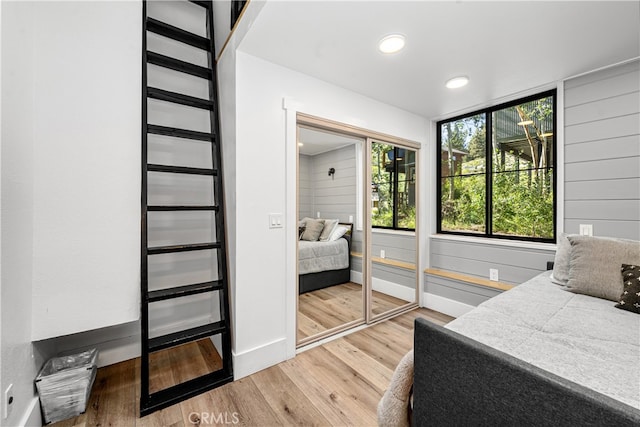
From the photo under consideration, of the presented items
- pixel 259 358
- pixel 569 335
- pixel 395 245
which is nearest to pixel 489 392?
pixel 569 335

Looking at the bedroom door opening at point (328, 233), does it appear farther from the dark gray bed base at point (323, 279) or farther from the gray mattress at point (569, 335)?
the gray mattress at point (569, 335)

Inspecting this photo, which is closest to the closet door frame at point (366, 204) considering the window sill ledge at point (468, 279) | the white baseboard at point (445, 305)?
the white baseboard at point (445, 305)

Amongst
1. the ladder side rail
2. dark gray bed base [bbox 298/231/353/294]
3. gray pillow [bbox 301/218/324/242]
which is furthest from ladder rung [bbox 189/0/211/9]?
dark gray bed base [bbox 298/231/353/294]

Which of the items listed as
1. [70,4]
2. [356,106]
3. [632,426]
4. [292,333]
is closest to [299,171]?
[356,106]

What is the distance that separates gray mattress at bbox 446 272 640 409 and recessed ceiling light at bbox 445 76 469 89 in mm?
1794

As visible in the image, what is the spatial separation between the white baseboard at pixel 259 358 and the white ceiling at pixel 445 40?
217 centimetres

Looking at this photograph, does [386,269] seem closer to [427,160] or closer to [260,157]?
[427,160]

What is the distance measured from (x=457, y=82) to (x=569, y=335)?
2.10 meters

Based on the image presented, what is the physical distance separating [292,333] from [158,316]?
1.15 m

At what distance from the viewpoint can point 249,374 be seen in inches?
80.0

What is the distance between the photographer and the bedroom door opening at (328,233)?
2486mm

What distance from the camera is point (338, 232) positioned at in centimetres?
286

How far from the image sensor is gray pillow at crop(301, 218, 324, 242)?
8.34 feet

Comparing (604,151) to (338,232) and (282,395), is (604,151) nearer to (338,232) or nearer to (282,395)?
(338,232)
